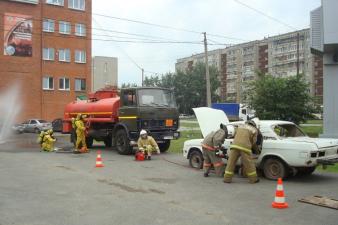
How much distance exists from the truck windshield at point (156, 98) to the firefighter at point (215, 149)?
626 cm

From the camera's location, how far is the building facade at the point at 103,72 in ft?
295

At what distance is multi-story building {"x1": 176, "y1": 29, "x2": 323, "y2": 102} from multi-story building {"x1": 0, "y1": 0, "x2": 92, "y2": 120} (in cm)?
3964

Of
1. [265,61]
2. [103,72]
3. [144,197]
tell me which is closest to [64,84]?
[103,72]

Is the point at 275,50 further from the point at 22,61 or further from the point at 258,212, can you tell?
the point at 258,212

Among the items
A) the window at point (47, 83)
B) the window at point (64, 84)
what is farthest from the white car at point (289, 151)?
the window at point (64, 84)

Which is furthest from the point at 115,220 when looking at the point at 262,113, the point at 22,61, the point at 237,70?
the point at 237,70

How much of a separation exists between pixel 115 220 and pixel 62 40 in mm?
46704

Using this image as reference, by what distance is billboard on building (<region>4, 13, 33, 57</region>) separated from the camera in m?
48.0

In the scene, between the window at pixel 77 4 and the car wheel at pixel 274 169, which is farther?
the window at pixel 77 4

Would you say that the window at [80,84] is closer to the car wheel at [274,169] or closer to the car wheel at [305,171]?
the car wheel at [305,171]

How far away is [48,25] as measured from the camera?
50.8 meters

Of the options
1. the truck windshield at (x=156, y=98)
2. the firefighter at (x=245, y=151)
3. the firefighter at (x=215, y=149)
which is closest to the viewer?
the firefighter at (x=245, y=151)

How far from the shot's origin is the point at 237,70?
107 meters

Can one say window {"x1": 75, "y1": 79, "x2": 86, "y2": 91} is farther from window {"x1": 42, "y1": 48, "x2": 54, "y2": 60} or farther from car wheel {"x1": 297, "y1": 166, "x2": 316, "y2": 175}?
car wheel {"x1": 297, "y1": 166, "x2": 316, "y2": 175}
